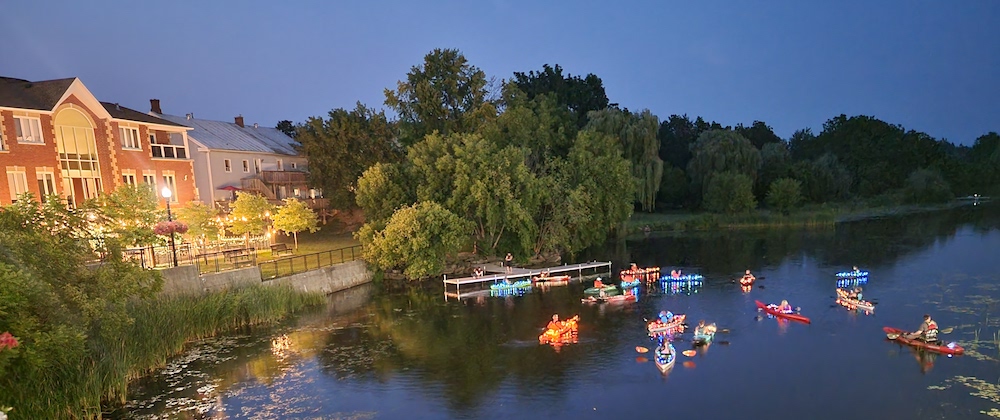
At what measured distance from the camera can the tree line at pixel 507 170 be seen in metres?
38.0

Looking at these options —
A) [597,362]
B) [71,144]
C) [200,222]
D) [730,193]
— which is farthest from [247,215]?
[730,193]

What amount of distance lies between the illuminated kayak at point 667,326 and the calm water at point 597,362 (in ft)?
2.41

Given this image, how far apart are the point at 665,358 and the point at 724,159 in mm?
52295

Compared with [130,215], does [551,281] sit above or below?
below

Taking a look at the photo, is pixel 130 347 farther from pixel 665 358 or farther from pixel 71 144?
pixel 71 144

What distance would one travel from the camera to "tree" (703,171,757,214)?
63.0m

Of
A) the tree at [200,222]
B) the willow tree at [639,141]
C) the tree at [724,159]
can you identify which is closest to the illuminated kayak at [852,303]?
the willow tree at [639,141]

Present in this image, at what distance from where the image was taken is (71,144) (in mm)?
35094

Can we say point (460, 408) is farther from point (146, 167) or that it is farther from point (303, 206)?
point (146, 167)

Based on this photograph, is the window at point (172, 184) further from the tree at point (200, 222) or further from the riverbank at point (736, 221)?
the riverbank at point (736, 221)

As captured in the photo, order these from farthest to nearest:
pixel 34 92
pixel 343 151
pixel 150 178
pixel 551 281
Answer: pixel 343 151 < pixel 150 178 < pixel 551 281 < pixel 34 92

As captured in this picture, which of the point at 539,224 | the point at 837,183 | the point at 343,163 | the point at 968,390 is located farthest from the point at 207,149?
the point at 837,183

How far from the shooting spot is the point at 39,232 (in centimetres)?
1691

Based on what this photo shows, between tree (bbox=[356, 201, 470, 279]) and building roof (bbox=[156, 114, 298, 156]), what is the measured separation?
845 inches
